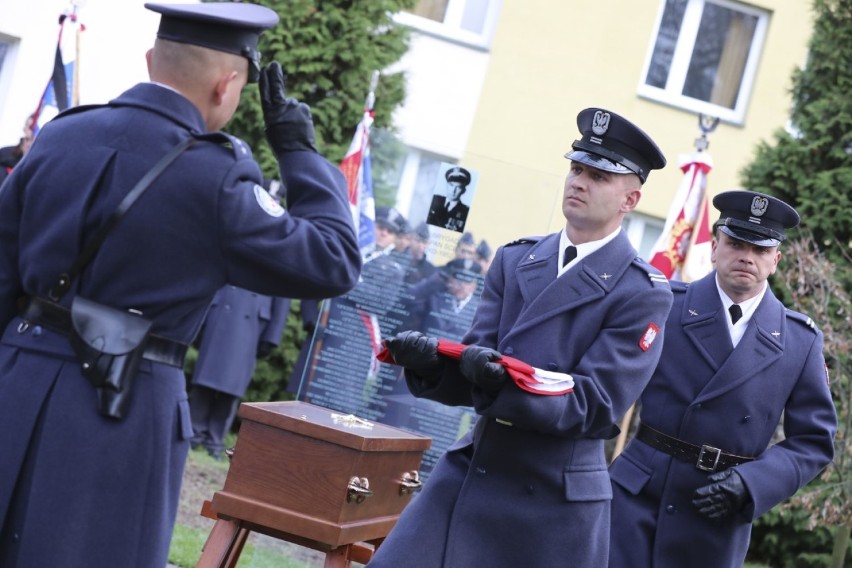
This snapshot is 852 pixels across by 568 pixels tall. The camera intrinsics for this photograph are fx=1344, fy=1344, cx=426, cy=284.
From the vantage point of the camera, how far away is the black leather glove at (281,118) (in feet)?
11.9

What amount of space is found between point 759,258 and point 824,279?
5199mm

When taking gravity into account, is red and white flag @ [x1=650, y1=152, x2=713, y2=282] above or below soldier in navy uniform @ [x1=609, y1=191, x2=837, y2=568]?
above

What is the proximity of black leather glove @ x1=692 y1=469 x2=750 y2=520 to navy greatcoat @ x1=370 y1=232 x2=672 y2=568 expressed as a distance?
0.69 metres

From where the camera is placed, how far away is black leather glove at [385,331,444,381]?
4.42 m

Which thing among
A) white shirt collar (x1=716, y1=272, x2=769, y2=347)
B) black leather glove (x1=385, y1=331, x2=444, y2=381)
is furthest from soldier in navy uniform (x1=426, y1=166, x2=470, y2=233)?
black leather glove (x1=385, y1=331, x2=444, y2=381)

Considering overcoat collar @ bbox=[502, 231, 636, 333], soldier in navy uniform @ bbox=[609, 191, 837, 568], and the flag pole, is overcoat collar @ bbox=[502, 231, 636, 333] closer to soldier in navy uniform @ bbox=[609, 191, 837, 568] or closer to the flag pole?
soldier in navy uniform @ bbox=[609, 191, 837, 568]

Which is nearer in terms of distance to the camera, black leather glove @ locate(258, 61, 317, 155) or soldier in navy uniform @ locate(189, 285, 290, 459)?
black leather glove @ locate(258, 61, 317, 155)

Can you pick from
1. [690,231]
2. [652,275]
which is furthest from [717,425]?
[690,231]

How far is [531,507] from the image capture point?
4.59 m

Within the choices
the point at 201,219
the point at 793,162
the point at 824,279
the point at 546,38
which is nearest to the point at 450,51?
the point at 546,38

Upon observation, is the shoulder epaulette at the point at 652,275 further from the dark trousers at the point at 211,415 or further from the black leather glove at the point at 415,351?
the dark trousers at the point at 211,415

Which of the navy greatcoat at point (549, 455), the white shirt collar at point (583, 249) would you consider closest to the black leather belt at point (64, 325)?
the navy greatcoat at point (549, 455)

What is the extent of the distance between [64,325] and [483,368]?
139 centimetres

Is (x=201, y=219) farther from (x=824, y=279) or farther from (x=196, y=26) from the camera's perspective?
(x=824, y=279)
